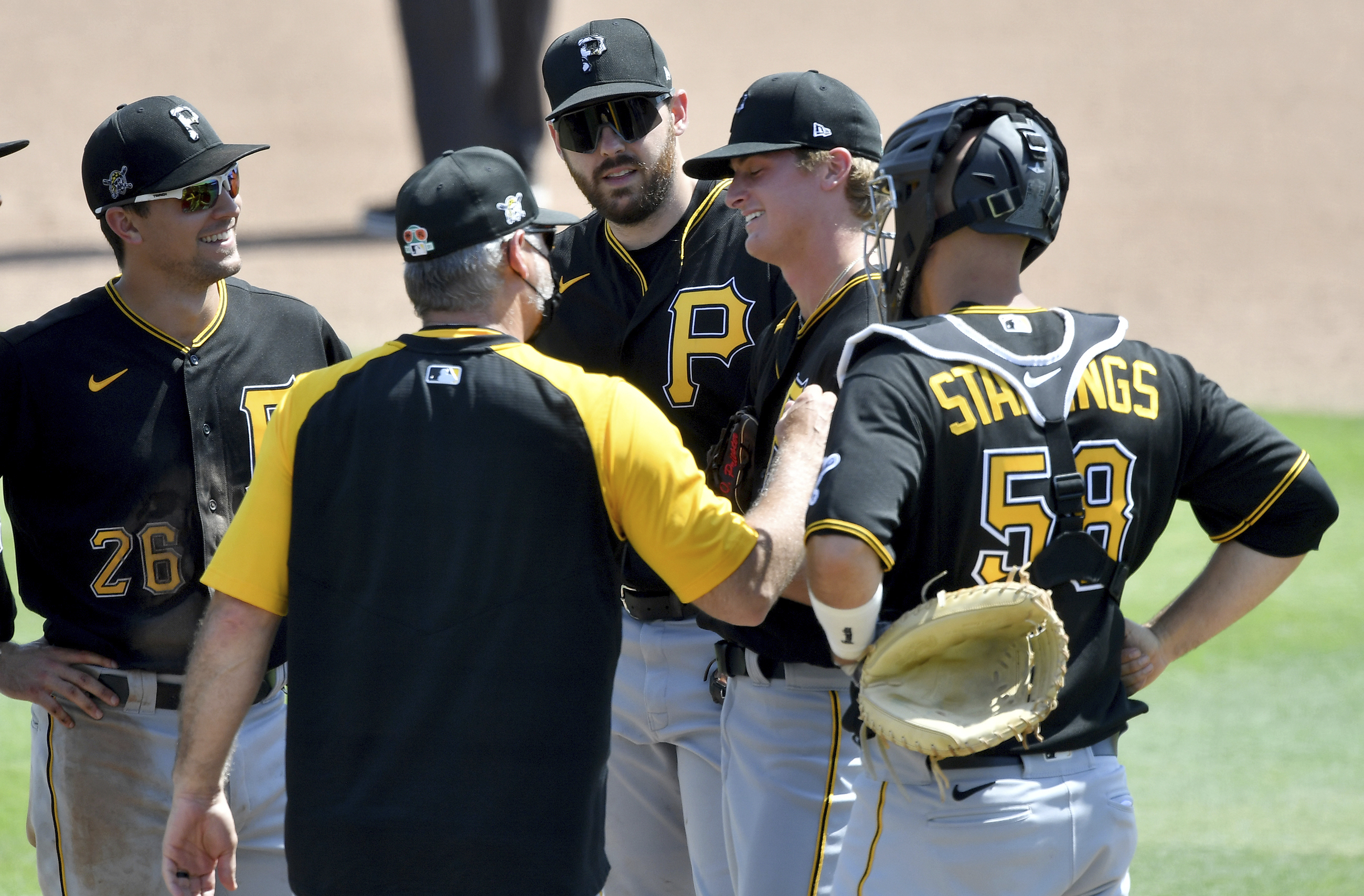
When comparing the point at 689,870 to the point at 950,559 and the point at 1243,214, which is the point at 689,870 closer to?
the point at 950,559

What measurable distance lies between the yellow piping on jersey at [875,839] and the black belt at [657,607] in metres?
1.13

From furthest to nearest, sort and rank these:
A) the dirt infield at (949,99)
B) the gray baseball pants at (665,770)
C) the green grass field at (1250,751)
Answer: the dirt infield at (949,99) → the green grass field at (1250,751) → the gray baseball pants at (665,770)

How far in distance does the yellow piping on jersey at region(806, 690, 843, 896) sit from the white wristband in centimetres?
59

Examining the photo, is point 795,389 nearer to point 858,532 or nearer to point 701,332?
point 701,332

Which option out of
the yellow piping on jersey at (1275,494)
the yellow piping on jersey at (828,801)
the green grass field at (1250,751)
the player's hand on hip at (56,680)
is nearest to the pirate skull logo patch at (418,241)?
the yellow piping on jersey at (828,801)

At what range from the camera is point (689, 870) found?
3627 millimetres

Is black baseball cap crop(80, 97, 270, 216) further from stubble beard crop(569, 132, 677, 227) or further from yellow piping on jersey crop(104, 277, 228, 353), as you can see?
stubble beard crop(569, 132, 677, 227)

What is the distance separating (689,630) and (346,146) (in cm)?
1643

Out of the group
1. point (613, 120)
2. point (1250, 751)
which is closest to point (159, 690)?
point (613, 120)

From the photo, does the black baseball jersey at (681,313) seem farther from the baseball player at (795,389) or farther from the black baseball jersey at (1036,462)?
the black baseball jersey at (1036,462)

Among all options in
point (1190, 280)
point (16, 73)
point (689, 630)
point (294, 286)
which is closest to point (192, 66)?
point (16, 73)

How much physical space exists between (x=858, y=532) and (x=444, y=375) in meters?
0.71

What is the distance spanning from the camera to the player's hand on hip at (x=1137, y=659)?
8.32 feet

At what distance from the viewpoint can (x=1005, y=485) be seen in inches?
89.0
